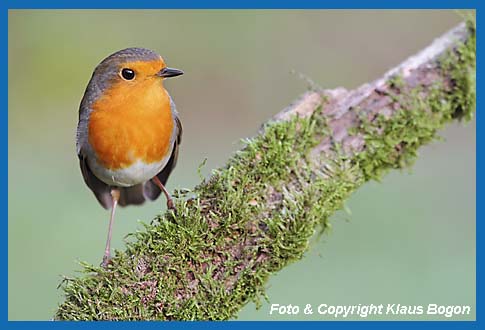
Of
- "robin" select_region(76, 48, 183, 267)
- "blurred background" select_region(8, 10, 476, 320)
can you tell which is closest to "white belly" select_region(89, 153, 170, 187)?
"robin" select_region(76, 48, 183, 267)

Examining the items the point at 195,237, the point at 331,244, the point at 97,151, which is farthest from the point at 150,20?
the point at 195,237

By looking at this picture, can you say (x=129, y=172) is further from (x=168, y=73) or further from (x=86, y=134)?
(x=168, y=73)

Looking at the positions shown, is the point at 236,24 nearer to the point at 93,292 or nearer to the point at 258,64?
the point at 258,64

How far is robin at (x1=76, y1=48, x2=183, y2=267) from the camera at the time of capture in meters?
3.06

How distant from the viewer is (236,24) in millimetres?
8805

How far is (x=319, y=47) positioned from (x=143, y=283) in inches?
262

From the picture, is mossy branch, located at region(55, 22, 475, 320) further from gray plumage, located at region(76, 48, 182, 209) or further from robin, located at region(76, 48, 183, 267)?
gray plumage, located at region(76, 48, 182, 209)

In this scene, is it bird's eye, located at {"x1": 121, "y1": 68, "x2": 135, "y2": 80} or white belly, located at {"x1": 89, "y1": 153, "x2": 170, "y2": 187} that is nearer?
bird's eye, located at {"x1": 121, "y1": 68, "x2": 135, "y2": 80}

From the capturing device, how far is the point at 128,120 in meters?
3.11

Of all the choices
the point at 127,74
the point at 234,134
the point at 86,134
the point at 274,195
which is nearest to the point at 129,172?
the point at 86,134

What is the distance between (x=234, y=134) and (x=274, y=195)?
5.50m

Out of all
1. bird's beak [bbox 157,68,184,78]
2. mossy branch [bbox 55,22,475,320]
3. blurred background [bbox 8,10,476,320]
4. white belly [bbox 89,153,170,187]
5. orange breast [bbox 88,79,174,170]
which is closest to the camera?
mossy branch [bbox 55,22,475,320]

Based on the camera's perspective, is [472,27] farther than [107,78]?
Yes

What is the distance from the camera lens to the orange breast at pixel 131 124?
3.08 metres
